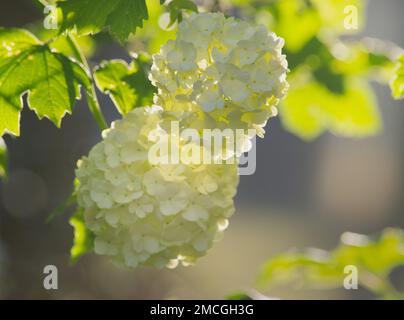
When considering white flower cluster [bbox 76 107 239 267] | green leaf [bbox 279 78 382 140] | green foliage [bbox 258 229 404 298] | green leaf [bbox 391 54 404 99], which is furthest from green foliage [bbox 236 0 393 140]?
white flower cluster [bbox 76 107 239 267]

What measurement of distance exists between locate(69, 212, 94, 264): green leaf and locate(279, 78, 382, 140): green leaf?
1.53 m

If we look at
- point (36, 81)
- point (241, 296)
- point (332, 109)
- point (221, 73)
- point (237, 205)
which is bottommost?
point (241, 296)

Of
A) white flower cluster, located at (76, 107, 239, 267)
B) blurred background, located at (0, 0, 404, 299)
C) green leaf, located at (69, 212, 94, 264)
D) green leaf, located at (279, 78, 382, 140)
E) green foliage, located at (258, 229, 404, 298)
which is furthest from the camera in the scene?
blurred background, located at (0, 0, 404, 299)

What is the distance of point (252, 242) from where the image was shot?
9.59 meters

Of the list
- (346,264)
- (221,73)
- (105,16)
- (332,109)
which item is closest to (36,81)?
(105,16)

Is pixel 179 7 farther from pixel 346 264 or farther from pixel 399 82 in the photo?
pixel 346 264

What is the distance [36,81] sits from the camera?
1811 millimetres

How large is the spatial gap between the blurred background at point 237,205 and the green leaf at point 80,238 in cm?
88

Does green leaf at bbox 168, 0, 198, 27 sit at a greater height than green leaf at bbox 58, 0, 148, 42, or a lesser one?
greater

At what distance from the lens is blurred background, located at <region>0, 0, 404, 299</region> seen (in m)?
4.74

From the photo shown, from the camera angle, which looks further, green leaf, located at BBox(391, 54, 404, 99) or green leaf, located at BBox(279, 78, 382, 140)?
green leaf, located at BBox(279, 78, 382, 140)

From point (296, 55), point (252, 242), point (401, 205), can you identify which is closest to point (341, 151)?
point (401, 205)

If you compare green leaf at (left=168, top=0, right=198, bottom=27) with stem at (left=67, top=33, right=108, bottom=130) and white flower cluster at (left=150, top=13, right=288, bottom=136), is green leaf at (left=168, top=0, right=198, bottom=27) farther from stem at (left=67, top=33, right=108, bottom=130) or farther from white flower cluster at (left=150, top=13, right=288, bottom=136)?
stem at (left=67, top=33, right=108, bottom=130)

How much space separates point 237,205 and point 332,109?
6.97 meters
